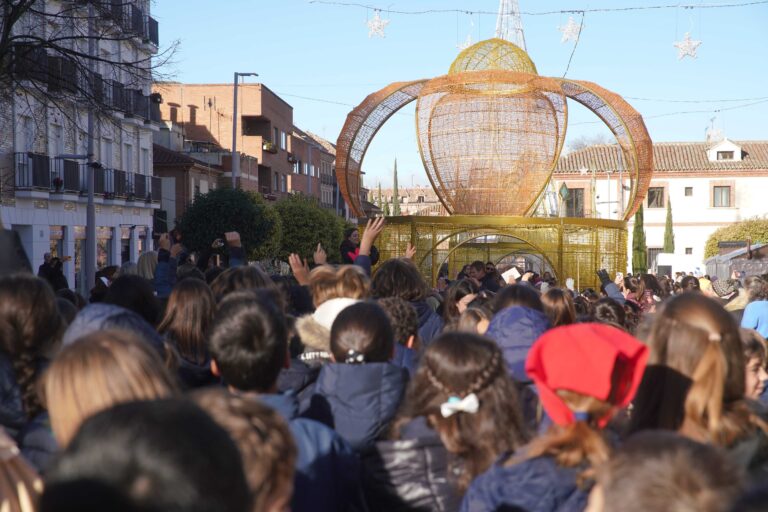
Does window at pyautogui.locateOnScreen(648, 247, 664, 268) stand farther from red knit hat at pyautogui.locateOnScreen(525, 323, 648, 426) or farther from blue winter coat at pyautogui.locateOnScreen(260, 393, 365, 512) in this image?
red knit hat at pyautogui.locateOnScreen(525, 323, 648, 426)

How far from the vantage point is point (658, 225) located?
181 feet

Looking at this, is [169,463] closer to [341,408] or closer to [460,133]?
[341,408]

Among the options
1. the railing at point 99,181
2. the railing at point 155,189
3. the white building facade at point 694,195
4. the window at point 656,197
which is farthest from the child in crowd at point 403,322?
the window at point 656,197

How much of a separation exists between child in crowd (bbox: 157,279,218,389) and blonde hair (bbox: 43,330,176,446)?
7.16ft

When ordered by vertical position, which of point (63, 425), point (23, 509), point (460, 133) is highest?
point (460, 133)

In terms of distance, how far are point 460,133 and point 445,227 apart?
1.79 metres

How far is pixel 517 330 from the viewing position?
5234 mm

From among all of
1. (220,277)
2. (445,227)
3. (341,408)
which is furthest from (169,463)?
(445,227)

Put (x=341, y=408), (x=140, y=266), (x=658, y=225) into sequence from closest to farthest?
1. (x=341, y=408)
2. (x=140, y=266)
3. (x=658, y=225)

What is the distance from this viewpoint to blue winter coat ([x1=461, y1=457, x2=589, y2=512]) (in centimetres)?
292

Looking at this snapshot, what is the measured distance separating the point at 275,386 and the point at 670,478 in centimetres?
205

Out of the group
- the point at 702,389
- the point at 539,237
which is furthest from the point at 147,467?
the point at 539,237

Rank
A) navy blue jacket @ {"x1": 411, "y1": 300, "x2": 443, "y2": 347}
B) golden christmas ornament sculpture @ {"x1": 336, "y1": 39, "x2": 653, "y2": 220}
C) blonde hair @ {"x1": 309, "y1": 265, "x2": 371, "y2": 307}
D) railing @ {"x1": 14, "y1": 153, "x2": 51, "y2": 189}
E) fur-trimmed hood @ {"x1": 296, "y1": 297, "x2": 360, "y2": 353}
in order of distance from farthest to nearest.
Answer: railing @ {"x1": 14, "y1": 153, "x2": 51, "y2": 189} < golden christmas ornament sculpture @ {"x1": 336, "y1": 39, "x2": 653, "y2": 220} < navy blue jacket @ {"x1": 411, "y1": 300, "x2": 443, "y2": 347} < blonde hair @ {"x1": 309, "y1": 265, "x2": 371, "y2": 307} < fur-trimmed hood @ {"x1": 296, "y1": 297, "x2": 360, "y2": 353}

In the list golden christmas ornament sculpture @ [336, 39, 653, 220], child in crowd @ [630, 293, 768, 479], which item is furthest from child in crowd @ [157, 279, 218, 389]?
golden christmas ornament sculpture @ [336, 39, 653, 220]
